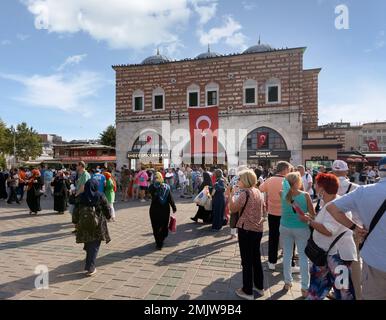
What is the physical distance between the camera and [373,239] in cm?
232

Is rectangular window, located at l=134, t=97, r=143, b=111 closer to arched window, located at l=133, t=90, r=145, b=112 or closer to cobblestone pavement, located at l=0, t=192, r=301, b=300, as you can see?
arched window, located at l=133, t=90, r=145, b=112

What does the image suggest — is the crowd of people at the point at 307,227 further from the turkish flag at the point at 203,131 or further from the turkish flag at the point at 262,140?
the turkish flag at the point at 262,140

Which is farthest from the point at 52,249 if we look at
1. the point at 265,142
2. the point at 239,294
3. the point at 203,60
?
the point at 203,60

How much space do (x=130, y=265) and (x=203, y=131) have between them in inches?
750

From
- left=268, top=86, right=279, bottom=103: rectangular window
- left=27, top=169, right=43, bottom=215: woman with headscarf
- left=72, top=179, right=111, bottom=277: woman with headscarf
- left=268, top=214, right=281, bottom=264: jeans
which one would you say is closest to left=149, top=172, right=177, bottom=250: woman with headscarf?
left=72, top=179, right=111, bottom=277: woman with headscarf

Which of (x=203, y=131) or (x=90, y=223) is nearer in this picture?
(x=90, y=223)

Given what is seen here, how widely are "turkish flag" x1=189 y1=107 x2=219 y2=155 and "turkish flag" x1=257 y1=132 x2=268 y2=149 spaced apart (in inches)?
143

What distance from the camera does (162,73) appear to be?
25.8 m

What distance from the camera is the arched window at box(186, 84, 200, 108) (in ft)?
81.4

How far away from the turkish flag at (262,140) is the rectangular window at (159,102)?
9449mm

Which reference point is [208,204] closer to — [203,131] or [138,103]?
[203,131]

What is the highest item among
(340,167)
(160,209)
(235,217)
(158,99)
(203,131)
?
(158,99)

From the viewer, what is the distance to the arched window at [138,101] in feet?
86.6

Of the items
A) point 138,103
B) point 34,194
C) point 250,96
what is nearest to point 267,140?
point 250,96
